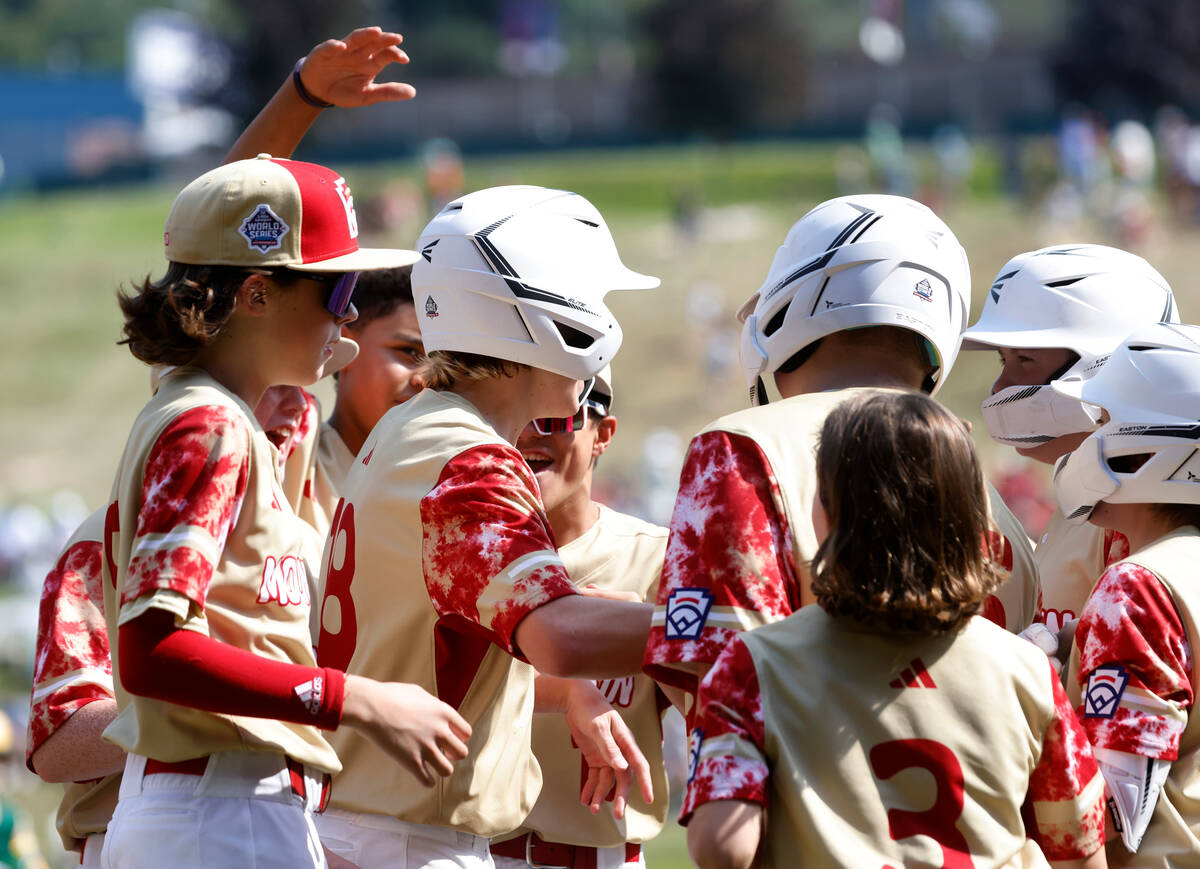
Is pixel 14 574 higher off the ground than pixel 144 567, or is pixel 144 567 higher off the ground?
pixel 144 567

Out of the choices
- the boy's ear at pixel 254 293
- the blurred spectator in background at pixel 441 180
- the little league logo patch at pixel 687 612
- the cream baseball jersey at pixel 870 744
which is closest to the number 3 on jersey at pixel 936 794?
the cream baseball jersey at pixel 870 744

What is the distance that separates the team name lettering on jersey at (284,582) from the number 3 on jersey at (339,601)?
11 cm

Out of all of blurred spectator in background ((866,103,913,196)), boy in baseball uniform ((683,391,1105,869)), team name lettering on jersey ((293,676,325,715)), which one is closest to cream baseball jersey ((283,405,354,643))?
team name lettering on jersey ((293,676,325,715))

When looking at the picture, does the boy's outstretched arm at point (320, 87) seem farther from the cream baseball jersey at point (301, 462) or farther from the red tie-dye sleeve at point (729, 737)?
the red tie-dye sleeve at point (729, 737)

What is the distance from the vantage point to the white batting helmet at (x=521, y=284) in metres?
3.67

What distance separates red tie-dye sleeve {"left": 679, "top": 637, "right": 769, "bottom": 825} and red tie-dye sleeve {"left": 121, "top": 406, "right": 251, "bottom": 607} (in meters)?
1.11

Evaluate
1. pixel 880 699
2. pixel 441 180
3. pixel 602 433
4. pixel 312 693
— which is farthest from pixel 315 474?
pixel 441 180

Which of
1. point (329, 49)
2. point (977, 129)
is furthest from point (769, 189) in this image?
point (329, 49)

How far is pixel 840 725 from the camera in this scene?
2807 millimetres

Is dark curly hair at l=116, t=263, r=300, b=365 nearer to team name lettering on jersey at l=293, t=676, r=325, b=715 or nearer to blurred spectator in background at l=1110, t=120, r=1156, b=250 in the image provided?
team name lettering on jersey at l=293, t=676, r=325, b=715

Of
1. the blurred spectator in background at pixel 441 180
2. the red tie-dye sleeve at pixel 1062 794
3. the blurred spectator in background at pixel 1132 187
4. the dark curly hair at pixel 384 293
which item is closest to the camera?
the red tie-dye sleeve at pixel 1062 794

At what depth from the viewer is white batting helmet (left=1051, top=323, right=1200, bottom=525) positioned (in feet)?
12.3

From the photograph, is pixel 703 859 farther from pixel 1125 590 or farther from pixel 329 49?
pixel 329 49

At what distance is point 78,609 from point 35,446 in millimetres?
42046
